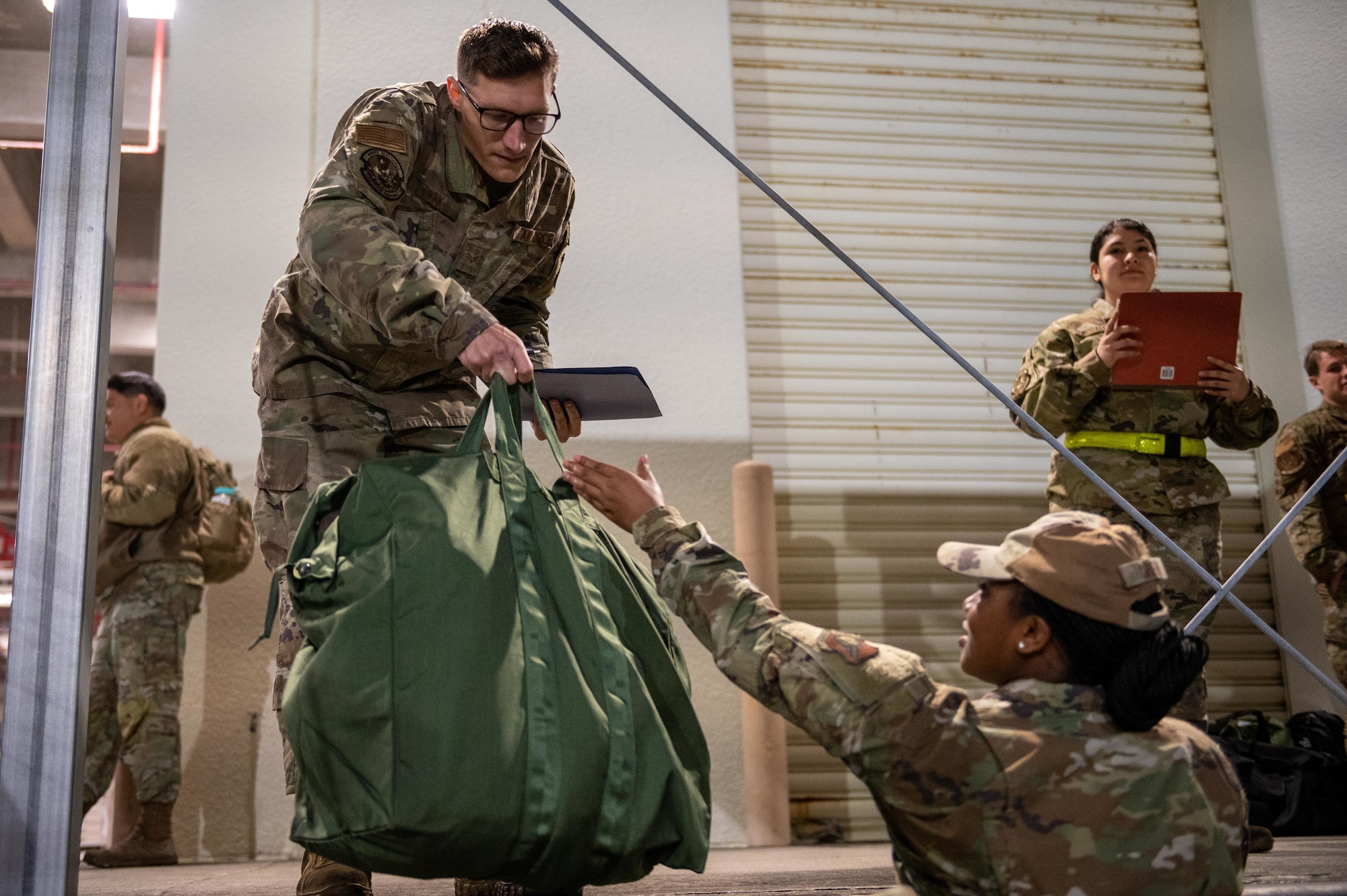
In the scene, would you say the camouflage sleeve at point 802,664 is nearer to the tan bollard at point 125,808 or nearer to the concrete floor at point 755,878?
the concrete floor at point 755,878

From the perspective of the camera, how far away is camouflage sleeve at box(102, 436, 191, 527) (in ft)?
13.2

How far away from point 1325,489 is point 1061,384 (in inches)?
65.0

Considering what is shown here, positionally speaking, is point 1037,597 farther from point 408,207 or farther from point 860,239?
point 860,239

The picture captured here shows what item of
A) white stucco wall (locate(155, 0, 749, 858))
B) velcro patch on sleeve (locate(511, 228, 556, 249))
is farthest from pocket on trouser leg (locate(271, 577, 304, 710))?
white stucco wall (locate(155, 0, 749, 858))

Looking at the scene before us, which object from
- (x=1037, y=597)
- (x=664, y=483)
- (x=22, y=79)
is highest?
(x=22, y=79)

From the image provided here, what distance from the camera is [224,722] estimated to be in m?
4.19

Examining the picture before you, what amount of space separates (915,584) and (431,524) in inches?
146

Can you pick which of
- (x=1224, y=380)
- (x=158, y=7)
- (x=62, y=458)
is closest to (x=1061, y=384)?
(x=1224, y=380)

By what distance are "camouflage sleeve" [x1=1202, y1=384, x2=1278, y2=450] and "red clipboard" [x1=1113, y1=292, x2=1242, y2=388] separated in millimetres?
229

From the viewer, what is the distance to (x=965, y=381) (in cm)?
506

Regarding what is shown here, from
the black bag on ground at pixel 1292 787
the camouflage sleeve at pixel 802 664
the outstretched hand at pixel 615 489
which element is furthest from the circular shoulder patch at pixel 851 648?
the black bag on ground at pixel 1292 787

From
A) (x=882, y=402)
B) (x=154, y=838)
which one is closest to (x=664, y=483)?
(x=882, y=402)

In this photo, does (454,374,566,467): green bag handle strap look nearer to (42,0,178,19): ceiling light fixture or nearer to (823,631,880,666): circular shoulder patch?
(823,631,880,666): circular shoulder patch

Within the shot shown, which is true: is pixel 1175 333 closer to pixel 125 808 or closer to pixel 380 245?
pixel 380 245
